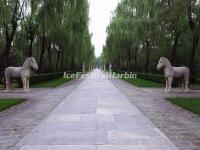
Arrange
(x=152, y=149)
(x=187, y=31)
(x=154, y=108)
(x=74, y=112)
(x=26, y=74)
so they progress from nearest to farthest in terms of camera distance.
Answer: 1. (x=152, y=149)
2. (x=74, y=112)
3. (x=154, y=108)
4. (x=26, y=74)
5. (x=187, y=31)

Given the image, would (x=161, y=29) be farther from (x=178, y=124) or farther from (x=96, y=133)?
(x=96, y=133)

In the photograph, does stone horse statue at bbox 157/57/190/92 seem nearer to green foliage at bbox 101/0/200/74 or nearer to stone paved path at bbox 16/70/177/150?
green foliage at bbox 101/0/200/74

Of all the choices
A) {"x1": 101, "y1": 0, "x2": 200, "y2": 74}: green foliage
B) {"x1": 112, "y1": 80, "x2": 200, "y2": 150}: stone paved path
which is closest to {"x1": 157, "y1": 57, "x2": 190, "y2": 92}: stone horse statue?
{"x1": 101, "y1": 0, "x2": 200, "y2": 74}: green foliage

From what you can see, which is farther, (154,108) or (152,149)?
(154,108)

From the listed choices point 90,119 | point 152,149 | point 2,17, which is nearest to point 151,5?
point 2,17

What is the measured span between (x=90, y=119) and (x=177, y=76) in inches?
472

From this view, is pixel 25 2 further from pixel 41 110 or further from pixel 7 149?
pixel 7 149

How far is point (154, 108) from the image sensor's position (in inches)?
494

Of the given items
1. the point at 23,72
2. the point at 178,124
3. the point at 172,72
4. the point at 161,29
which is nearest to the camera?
the point at 178,124

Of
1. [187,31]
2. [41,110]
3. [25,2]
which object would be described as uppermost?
[25,2]

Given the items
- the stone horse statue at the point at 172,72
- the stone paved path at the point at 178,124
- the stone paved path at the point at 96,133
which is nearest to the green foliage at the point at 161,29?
the stone horse statue at the point at 172,72

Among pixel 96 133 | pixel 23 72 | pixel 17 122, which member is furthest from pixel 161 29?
pixel 96 133

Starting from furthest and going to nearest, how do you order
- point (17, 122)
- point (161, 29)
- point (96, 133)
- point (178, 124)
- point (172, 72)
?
point (161, 29) < point (172, 72) < point (17, 122) < point (178, 124) < point (96, 133)

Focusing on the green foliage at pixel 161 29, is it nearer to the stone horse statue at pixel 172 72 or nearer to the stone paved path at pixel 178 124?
the stone horse statue at pixel 172 72
